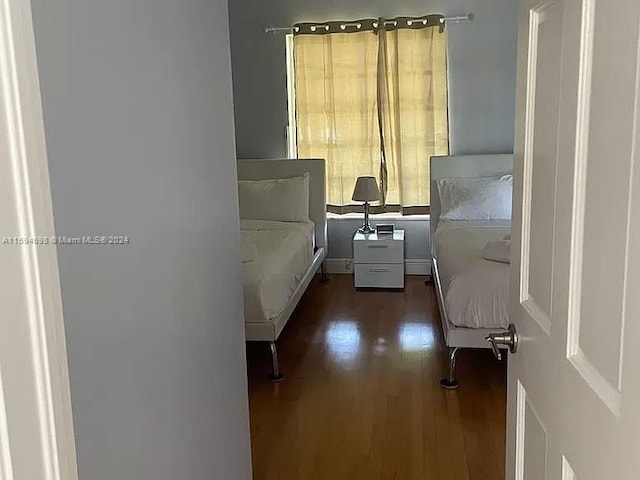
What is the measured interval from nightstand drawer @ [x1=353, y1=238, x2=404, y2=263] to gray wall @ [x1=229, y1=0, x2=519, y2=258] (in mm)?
522

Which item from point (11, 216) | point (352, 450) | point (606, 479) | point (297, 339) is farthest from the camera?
point (297, 339)

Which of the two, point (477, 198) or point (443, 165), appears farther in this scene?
point (443, 165)

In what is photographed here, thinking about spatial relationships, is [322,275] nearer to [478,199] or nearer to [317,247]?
[317,247]

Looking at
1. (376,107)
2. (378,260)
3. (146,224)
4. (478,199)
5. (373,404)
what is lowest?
(373,404)

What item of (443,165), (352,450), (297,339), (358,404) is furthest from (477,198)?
(352,450)

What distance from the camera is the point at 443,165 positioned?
5312 mm

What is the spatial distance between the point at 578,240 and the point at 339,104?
184 inches

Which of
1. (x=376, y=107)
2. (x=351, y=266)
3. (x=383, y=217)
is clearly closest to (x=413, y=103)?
(x=376, y=107)

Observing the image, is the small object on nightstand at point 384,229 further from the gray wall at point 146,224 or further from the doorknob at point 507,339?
the doorknob at point 507,339

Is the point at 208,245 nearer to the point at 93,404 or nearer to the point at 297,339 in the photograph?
the point at 93,404

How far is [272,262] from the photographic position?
379 centimetres

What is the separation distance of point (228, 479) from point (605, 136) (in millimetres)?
1520

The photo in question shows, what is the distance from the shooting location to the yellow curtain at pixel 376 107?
535cm

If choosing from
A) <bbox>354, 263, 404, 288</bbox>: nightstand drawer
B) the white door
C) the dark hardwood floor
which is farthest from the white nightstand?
the white door
